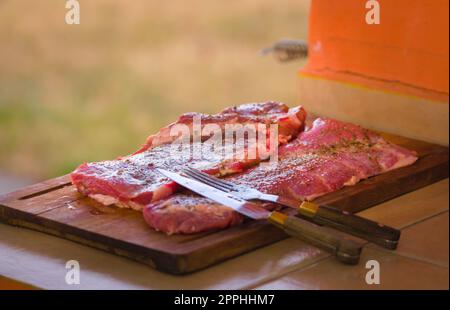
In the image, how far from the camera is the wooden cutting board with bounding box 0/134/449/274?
5.33 ft

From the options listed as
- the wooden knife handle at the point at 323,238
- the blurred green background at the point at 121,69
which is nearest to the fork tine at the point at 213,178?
the wooden knife handle at the point at 323,238

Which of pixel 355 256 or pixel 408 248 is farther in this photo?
pixel 408 248

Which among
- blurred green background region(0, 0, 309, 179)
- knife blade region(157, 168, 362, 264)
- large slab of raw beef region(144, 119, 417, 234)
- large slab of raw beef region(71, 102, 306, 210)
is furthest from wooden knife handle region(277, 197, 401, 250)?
blurred green background region(0, 0, 309, 179)

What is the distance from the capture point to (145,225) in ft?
5.67

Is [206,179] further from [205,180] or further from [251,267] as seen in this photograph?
[251,267]

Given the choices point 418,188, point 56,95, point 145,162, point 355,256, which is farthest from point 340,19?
point 56,95

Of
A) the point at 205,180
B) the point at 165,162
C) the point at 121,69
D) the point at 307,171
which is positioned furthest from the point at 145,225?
the point at 121,69

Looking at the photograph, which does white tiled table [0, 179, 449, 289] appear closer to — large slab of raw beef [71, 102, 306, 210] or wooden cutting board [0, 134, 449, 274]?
wooden cutting board [0, 134, 449, 274]

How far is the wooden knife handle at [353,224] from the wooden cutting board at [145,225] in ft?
0.29

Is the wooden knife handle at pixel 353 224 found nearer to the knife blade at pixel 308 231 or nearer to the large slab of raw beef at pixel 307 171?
the knife blade at pixel 308 231

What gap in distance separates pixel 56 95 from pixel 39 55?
0.49 m

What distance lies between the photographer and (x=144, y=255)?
5.36 ft

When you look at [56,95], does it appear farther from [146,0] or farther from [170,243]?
[170,243]

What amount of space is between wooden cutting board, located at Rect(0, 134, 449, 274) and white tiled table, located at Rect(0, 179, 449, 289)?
2 centimetres
